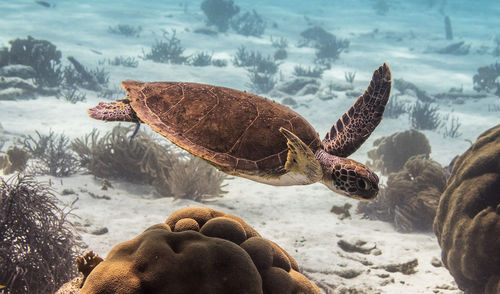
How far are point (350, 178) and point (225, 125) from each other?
1.30 meters

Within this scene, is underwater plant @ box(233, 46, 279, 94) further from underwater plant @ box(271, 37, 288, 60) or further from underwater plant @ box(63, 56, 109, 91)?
underwater plant @ box(63, 56, 109, 91)

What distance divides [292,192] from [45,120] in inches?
337

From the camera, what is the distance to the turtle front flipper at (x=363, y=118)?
3.26 metres

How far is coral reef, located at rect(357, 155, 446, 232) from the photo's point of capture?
5785 mm

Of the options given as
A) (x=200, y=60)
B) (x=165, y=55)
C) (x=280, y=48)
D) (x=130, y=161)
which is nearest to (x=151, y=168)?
(x=130, y=161)

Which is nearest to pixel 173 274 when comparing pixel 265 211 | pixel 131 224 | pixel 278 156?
pixel 278 156

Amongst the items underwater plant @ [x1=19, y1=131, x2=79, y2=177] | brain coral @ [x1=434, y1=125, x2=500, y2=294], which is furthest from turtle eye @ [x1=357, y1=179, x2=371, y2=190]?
underwater plant @ [x1=19, y1=131, x2=79, y2=177]

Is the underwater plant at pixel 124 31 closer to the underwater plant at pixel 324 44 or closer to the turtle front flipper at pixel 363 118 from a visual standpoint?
the underwater plant at pixel 324 44

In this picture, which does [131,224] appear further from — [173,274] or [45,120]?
[45,120]

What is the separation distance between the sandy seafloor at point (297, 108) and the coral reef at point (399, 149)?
81cm

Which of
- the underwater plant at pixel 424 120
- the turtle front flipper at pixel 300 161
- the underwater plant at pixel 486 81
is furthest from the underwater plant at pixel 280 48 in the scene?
the turtle front flipper at pixel 300 161

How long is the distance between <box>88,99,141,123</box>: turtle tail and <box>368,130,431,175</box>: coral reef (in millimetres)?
7500

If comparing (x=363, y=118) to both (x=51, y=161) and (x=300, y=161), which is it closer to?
(x=300, y=161)

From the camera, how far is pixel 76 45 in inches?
782
